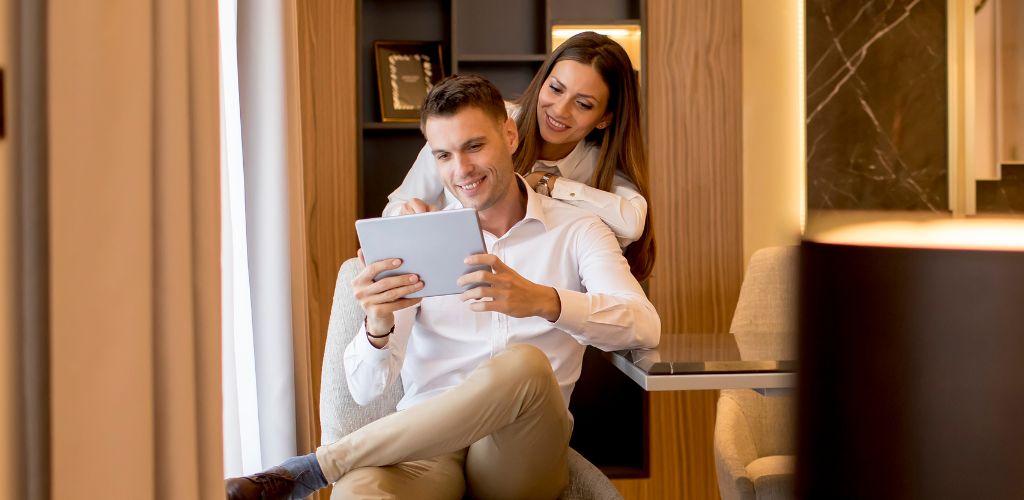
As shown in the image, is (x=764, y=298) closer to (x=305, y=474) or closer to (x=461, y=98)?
(x=461, y=98)

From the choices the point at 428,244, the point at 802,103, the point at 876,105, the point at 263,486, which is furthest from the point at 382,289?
the point at 876,105

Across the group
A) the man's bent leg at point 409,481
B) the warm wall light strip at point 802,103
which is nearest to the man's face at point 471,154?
the man's bent leg at point 409,481

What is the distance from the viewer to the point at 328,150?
2.98 meters

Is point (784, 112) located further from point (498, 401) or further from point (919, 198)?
point (498, 401)

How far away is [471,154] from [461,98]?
0.12m

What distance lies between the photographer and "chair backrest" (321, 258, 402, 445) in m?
2.00

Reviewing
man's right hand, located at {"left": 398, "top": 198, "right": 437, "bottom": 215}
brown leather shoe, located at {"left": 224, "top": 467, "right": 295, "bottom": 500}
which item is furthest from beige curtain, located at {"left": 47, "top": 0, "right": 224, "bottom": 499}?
man's right hand, located at {"left": 398, "top": 198, "right": 437, "bottom": 215}

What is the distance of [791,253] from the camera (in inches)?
20.4

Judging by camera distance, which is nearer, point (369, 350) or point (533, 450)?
point (533, 450)

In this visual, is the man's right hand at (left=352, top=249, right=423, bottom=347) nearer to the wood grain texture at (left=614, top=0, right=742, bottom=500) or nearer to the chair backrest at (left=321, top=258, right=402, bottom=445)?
the chair backrest at (left=321, top=258, right=402, bottom=445)

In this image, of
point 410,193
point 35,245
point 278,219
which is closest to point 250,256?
point 278,219

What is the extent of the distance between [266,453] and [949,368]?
188 cm

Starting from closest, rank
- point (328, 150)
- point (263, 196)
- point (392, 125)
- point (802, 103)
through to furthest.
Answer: point (263, 196) < point (328, 150) < point (392, 125) < point (802, 103)

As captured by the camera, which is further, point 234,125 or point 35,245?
point 234,125
